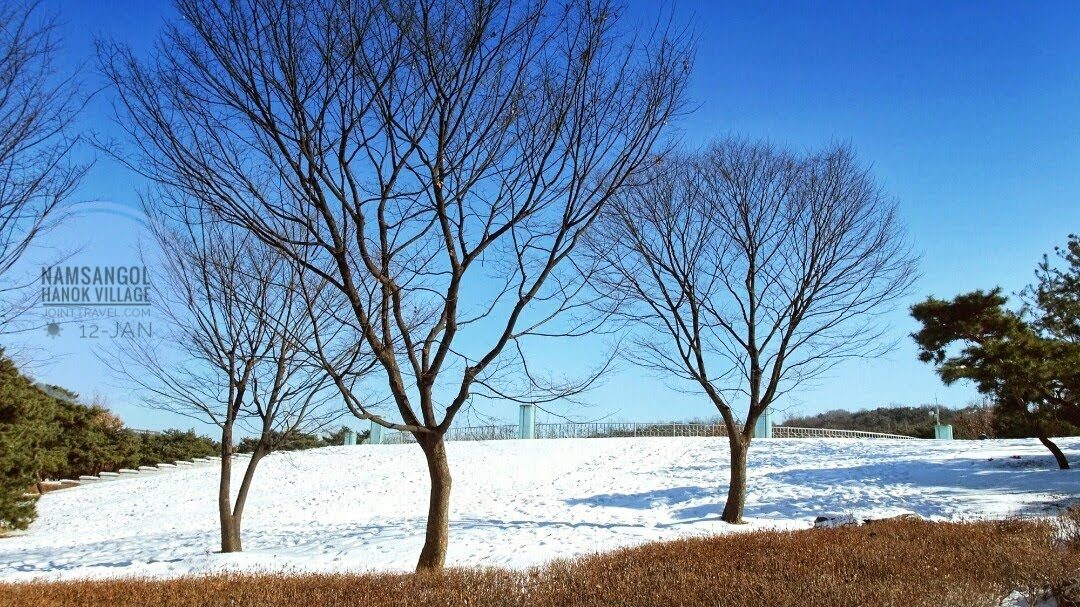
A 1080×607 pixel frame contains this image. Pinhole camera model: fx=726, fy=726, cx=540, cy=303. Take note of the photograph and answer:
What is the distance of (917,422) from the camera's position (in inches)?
1700

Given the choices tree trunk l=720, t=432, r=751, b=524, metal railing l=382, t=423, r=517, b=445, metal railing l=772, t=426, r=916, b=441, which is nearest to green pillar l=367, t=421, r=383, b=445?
metal railing l=382, t=423, r=517, b=445

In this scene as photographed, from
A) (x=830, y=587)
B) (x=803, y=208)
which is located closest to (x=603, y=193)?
(x=830, y=587)

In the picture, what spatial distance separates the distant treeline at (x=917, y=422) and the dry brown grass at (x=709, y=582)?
2192cm

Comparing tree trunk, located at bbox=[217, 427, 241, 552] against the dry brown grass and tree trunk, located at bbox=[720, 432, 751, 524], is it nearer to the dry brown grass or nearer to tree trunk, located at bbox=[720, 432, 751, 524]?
the dry brown grass

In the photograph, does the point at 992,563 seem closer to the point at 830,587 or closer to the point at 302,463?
the point at 830,587

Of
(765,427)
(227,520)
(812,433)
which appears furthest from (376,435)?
(227,520)

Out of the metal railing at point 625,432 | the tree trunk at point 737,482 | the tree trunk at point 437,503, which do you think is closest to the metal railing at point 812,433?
the metal railing at point 625,432

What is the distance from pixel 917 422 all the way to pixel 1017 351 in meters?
30.6

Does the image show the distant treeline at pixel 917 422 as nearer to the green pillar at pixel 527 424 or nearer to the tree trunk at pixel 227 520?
the green pillar at pixel 527 424

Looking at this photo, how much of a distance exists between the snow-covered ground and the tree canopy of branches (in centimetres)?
146

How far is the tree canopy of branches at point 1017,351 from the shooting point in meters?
15.3

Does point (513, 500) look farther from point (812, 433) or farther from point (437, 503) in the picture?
point (812, 433)

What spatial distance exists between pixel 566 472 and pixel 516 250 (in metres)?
13.9

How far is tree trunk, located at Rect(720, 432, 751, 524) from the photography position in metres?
13.1
